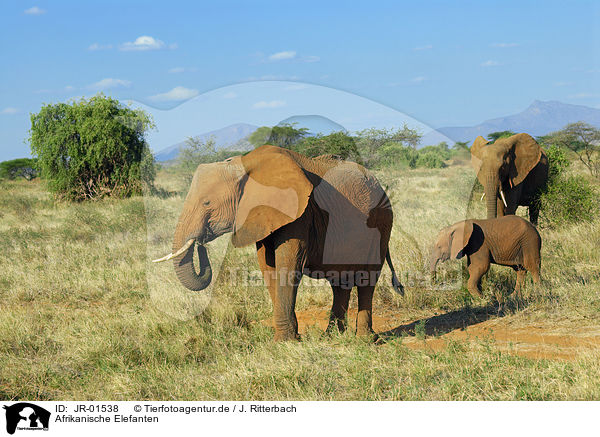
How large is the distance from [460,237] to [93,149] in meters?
20.1

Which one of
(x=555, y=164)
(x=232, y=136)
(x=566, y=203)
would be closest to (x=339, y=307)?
(x=232, y=136)

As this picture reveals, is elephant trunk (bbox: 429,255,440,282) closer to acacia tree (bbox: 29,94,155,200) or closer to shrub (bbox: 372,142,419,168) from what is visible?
shrub (bbox: 372,142,419,168)

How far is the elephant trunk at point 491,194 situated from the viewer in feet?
36.1

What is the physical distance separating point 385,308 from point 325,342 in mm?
2221

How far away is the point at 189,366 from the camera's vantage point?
5.79 metres

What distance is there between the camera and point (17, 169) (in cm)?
4950

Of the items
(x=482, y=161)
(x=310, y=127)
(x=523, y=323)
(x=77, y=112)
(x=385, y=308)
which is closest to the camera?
(x=523, y=323)

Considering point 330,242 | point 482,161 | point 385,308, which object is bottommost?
point 385,308

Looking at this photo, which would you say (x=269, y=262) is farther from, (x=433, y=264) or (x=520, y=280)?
(x=520, y=280)

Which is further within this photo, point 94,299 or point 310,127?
point 94,299

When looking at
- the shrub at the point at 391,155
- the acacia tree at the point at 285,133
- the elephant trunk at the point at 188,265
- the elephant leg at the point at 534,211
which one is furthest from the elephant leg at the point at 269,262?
the elephant leg at the point at 534,211

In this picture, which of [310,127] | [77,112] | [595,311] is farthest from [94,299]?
[77,112]

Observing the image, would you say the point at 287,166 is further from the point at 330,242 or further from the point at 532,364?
the point at 532,364
